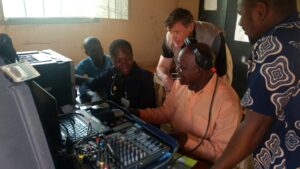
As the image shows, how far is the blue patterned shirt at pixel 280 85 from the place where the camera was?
30.0 inches

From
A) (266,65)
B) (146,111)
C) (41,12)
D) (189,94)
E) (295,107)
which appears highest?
(41,12)

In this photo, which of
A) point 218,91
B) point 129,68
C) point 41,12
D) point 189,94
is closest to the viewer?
point 218,91

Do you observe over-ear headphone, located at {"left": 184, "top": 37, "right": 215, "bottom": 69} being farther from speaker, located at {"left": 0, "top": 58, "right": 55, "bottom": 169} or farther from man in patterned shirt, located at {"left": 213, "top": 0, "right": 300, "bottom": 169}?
speaker, located at {"left": 0, "top": 58, "right": 55, "bottom": 169}

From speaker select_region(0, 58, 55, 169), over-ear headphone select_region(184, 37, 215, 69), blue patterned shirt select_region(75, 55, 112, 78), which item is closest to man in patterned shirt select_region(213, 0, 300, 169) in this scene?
over-ear headphone select_region(184, 37, 215, 69)

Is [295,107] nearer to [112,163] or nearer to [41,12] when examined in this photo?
[112,163]

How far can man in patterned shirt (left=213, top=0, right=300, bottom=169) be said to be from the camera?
0.77m

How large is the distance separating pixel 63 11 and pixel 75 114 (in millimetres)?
1804

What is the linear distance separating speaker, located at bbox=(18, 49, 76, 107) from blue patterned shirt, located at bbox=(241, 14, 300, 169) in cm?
82

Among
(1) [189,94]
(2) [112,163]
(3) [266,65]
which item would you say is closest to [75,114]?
(2) [112,163]

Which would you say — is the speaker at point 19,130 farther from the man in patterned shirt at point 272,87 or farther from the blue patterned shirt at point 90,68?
the blue patterned shirt at point 90,68

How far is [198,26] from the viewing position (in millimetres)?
1955

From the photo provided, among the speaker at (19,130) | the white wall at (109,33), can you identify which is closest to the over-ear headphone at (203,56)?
the speaker at (19,130)

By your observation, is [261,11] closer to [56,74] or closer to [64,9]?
[56,74]

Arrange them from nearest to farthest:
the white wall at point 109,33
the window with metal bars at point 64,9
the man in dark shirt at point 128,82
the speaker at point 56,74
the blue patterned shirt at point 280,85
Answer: the blue patterned shirt at point 280,85 → the speaker at point 56,74 → the man in dark shirt at point 128,82 → the window with metal bars at point 64,9 → the white wall at point 109,33
